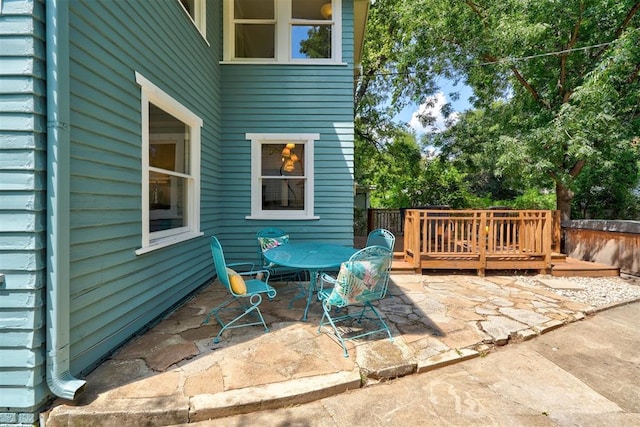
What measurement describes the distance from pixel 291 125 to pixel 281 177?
912 mm

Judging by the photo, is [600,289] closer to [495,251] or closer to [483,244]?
[495,251]

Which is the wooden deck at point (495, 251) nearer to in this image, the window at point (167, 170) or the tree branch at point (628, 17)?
the window at point (167, 170)

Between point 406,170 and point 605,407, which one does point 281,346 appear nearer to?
point 605,407

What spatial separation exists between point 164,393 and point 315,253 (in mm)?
2021

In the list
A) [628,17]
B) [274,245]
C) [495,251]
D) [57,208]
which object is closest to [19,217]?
[57,208]

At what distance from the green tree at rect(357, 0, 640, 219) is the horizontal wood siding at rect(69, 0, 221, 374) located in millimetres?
6569

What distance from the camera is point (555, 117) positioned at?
662cm

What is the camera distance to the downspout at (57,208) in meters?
1.92

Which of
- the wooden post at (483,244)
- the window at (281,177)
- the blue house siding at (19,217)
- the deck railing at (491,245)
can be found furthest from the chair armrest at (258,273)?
the wooden post at (483,244)

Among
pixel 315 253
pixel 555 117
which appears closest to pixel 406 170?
pixel 555 117

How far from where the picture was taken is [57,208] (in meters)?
1.93

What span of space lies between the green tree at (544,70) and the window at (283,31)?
12.0 feet

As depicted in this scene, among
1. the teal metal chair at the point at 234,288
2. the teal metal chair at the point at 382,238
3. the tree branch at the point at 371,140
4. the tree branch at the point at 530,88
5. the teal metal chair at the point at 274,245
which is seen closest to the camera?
the teal metal chair at the point at 234,288

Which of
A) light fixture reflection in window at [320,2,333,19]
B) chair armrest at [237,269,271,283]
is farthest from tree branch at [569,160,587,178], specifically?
chair armrest at [237,269,271,283]
